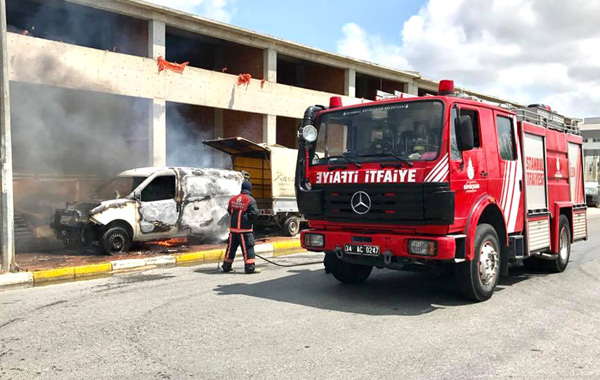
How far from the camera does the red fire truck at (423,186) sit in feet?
17.6

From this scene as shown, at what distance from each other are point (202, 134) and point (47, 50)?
8020mm

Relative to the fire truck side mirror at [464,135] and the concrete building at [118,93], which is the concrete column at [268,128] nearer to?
the concrete building at [118,93]

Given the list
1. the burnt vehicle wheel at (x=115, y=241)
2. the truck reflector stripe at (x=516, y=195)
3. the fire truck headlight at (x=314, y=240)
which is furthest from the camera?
the burnt vehicle wheel at (x=115, y=241)

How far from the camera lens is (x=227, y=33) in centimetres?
1845

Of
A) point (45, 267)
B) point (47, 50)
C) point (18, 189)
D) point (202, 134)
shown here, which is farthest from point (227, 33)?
point (45, 267)

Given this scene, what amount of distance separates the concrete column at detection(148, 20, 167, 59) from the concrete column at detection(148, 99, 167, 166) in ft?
5.06

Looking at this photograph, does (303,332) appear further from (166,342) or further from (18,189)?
(18,189)

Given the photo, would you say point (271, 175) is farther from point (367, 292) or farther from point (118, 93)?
point (367, 292)

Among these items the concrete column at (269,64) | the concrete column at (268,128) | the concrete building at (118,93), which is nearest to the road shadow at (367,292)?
the concrete building at (118,93)

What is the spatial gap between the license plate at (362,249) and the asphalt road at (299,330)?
0.61 meters

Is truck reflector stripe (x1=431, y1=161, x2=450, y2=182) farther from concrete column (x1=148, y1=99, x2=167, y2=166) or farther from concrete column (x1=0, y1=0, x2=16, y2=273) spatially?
concrete column (x1=148, y1=99, x2=167, y2=166)

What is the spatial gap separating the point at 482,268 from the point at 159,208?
6973 mm

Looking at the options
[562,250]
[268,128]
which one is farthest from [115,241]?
[268,128]

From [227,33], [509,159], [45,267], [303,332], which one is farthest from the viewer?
[227,33]
